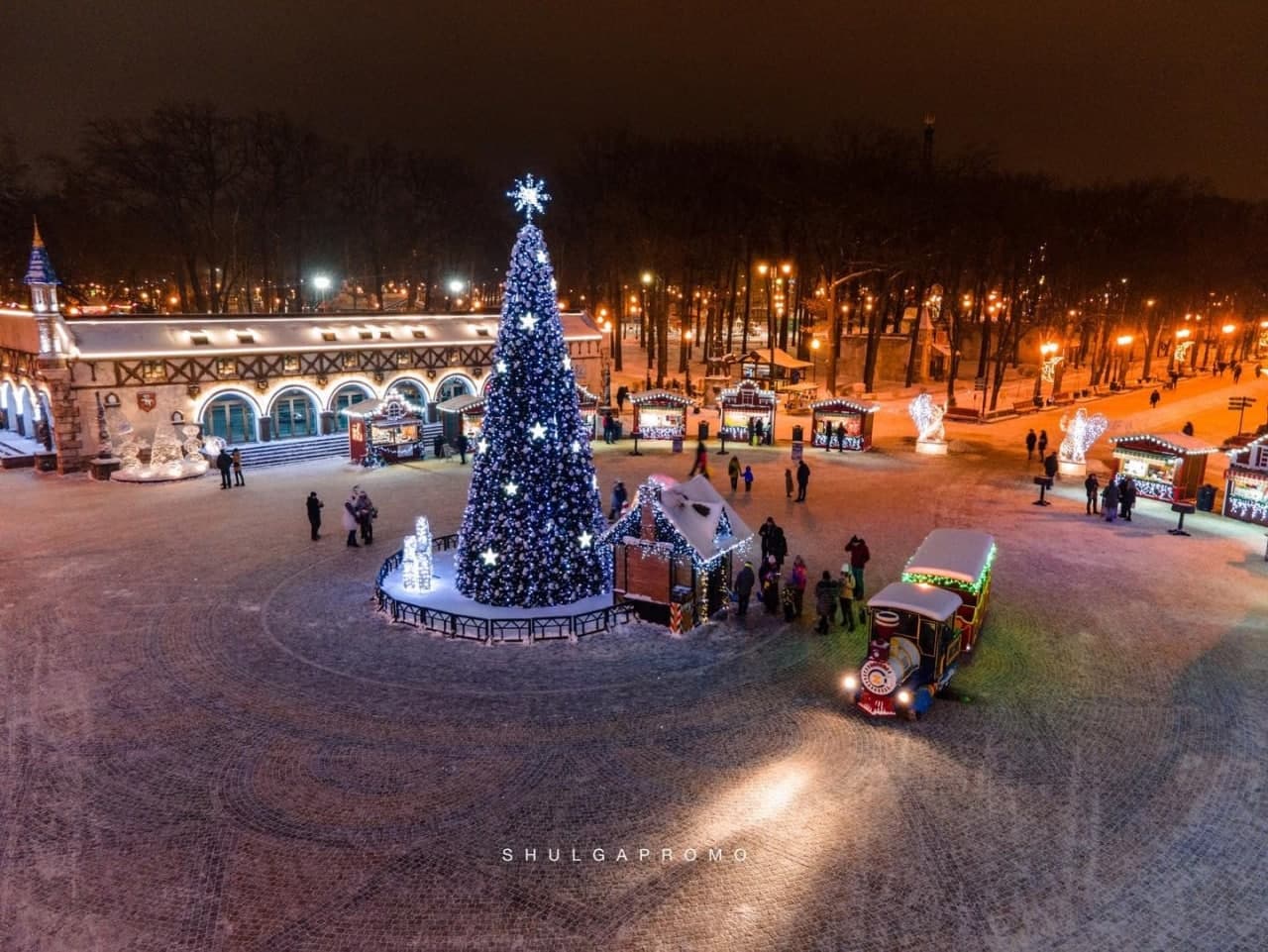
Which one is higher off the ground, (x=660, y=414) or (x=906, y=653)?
(x=660, y=414)

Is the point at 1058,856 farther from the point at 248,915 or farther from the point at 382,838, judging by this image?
the point at 248,915

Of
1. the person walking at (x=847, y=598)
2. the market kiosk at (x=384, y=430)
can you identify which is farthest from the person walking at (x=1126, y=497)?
the market kiosk at (x=384, y=430)

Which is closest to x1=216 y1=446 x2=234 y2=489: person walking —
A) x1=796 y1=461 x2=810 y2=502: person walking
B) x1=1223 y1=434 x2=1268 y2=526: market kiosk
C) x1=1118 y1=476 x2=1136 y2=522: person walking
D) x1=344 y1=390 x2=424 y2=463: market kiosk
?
x1=344 y1=390 x2=424 y2=463: market kiosk

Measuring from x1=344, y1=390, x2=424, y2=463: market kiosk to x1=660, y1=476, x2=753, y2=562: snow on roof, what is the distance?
59.3 ft

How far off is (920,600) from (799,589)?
11.2 ft

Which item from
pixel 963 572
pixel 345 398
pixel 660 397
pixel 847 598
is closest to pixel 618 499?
pixel 847 598

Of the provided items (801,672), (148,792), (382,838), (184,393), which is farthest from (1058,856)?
(184,393)

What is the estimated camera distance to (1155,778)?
10.6 m

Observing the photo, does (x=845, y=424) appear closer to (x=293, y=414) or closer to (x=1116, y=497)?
(x=1116, y=497)

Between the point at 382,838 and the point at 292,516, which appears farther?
the point at 292,516

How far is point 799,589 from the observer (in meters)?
15.9

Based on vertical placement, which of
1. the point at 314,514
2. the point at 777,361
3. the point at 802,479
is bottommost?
the point at 314,514

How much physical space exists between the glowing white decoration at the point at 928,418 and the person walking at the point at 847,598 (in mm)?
17559

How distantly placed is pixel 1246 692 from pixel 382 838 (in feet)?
43.1
